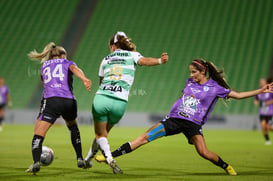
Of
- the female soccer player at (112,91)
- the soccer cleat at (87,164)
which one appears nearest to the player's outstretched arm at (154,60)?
the female soccer player at (112,91)

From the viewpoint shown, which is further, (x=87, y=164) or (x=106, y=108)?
(x=87, y=164)

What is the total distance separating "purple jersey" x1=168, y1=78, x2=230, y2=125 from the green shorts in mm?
1003

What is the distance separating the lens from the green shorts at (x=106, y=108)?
295 inches

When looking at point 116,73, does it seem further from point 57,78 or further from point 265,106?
point 265,106

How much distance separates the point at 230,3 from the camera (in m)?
32.5

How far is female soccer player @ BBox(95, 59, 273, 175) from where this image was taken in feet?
26.0

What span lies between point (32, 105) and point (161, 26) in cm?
932

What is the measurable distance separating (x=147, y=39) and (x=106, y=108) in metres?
23.9

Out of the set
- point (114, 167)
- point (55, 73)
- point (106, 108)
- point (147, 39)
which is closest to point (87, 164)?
point (114, 167)

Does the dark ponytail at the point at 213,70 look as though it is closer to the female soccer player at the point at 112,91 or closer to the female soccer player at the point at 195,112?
the female soccer player at the point at 195,112

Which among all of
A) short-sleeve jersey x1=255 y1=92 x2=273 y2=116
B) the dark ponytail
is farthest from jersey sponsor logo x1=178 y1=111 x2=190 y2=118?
short-sleeve jersey x1=255 y1=92 x2=273 y2=116

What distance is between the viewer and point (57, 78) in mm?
7820

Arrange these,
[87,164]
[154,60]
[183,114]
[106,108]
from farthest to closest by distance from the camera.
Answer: [87,164]
[183,114]
[106,108]
[154,60]

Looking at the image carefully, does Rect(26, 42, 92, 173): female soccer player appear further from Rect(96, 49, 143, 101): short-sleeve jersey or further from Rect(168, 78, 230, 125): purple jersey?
Rect(168, 78, 230, 125): purple jersey
